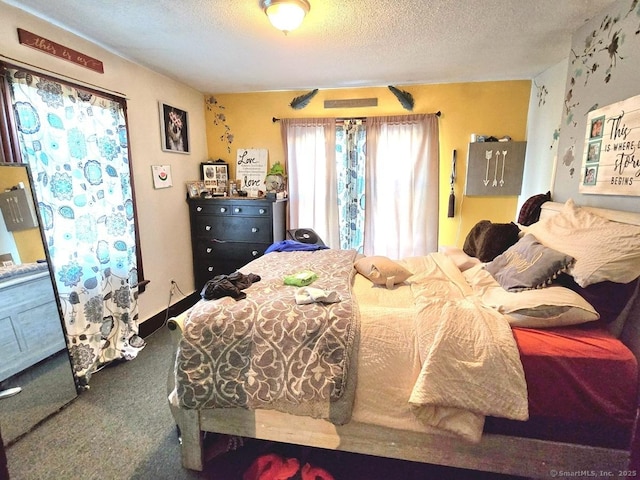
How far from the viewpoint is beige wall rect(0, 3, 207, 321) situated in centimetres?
190

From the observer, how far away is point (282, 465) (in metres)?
1.37

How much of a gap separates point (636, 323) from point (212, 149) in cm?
387

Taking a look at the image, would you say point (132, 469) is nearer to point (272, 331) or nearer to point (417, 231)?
point (272, 331)

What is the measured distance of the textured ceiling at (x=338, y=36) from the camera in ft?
5.86

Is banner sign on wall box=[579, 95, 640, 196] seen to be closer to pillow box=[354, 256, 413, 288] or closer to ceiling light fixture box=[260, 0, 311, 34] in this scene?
pillow box=[354, 256, 413, 288]

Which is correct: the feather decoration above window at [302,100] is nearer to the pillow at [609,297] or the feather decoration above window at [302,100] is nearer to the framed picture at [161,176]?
the framed picture at [161,176]

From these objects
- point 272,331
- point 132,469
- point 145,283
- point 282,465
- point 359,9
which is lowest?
point 132,469

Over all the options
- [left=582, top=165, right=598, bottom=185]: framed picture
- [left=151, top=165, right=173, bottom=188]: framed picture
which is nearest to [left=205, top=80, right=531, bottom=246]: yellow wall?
[left=151, top=165, right=173, bottom=188]: framed picture

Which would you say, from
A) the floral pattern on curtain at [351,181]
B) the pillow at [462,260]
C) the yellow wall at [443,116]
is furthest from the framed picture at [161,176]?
the pillow at [462,260]

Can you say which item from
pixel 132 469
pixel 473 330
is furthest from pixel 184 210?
pixel 473 330

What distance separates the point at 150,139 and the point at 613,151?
3.37 metres

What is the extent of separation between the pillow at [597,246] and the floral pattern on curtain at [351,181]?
205 cm

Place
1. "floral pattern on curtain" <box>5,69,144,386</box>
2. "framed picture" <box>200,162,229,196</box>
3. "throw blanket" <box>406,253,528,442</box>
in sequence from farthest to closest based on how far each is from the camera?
1. "framed picture" <box>200,162,229,196</box>
2. "floral pattern on curtain" <box>5,69,144,386</box>
3. "throw blanket" <box>406,253,528,442</box>

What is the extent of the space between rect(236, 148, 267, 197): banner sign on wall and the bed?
2362mm
